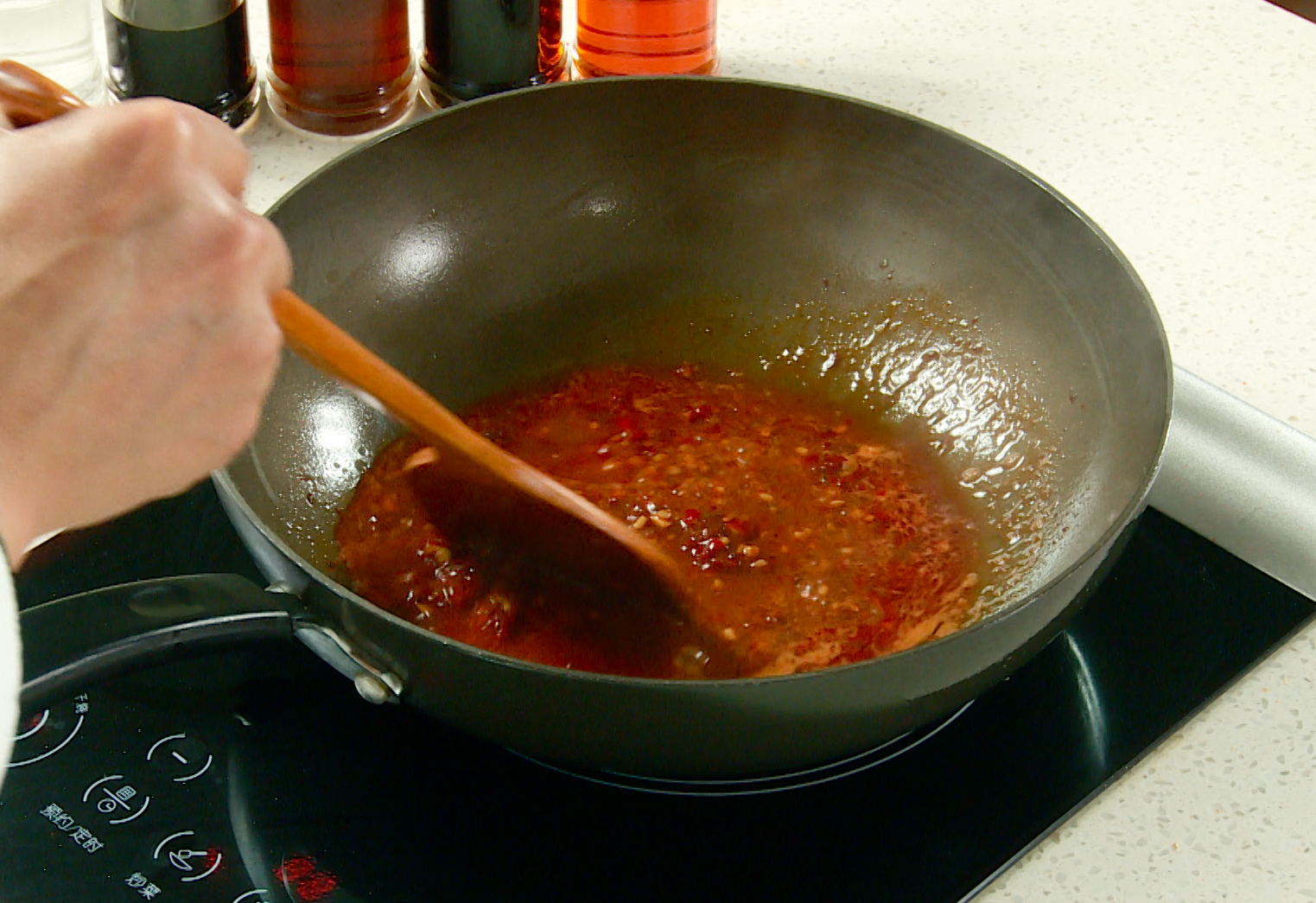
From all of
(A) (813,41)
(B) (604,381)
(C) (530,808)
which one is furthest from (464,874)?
(A) (813,41)

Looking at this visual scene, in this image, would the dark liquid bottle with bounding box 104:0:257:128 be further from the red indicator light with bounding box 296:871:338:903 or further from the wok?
the red indicator light with bounding box 296:871:338:903

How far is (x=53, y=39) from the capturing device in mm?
912

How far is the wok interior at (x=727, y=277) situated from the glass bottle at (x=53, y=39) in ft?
0.80

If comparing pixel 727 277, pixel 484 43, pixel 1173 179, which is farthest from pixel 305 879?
pixel 1173 179

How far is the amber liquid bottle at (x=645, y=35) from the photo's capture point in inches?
38.0

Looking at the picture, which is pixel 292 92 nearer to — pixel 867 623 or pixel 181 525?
pixel 181 525

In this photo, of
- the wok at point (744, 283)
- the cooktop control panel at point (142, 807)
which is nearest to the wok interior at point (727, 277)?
the wok at point (744, 283)

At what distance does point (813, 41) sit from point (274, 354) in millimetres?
697

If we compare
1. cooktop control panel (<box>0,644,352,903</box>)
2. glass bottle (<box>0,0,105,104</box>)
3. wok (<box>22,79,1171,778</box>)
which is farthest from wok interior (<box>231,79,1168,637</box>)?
glass bottle (<box>0,0,105,104</box>)

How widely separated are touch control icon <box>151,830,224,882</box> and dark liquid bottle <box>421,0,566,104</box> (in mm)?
553

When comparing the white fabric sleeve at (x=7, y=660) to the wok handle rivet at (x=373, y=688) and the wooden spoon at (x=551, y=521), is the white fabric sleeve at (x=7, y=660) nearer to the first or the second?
the wok handle rivet at (x=373, y=688)

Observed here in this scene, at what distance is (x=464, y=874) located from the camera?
1.92 ft

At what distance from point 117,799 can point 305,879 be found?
0.30 ft

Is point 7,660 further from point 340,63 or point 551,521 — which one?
point 340,63
